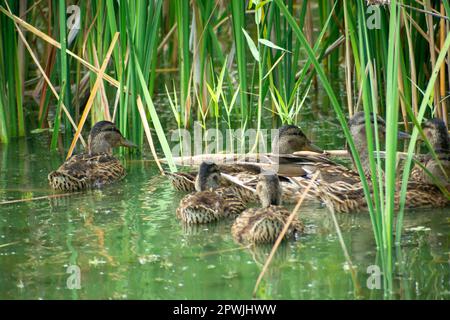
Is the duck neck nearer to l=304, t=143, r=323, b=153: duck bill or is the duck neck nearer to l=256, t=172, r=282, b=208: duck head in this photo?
l=304, t=143, r=323, b=153: duck bill

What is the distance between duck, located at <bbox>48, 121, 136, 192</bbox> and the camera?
7016 millimetres

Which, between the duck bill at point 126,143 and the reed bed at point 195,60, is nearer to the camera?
the reed bed at point 195,60

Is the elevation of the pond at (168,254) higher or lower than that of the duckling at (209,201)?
lower

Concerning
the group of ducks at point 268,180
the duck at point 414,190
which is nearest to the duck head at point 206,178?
the group of ducks at point 268,180

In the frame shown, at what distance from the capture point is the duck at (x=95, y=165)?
7.02 metres

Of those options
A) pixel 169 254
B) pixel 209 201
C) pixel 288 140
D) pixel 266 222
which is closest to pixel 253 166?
pixel 288 140

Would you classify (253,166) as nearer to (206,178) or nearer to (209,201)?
(206,178)

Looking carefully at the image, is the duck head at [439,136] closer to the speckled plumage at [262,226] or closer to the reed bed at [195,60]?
the reed bed at [195,60]

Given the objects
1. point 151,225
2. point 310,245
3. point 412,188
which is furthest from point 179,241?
point 412,188

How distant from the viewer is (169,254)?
5.48 m

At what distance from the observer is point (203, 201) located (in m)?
6.14

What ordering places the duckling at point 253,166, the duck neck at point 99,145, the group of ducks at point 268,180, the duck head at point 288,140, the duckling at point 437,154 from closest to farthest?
the group of ducks at point 268,180 → the duckling at point 437,154 → the duckling at point 253,166 → the duck head at point 288,140 → the duck neck at point 99,145

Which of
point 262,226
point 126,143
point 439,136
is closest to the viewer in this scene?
point 262,226

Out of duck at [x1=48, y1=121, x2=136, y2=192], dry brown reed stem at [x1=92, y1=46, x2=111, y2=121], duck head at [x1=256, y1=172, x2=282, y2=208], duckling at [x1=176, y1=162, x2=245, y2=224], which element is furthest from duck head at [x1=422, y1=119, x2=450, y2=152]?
dry brown reed stem at [x1=92, y1=46, x2=111, y2=121]
